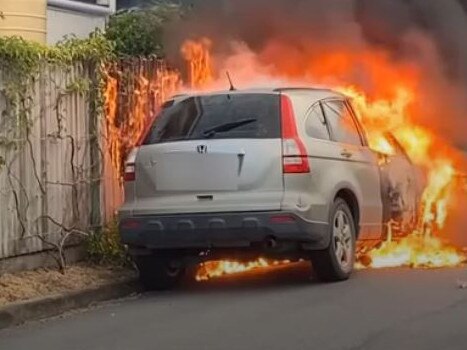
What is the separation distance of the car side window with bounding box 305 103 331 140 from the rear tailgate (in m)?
0.36

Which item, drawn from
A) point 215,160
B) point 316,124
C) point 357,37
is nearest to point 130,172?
point 215,160

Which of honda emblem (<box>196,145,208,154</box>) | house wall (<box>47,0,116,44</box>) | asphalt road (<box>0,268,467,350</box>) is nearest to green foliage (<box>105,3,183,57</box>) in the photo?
house wall (<box>47,0,116,44</box>)

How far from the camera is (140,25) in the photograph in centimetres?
1441

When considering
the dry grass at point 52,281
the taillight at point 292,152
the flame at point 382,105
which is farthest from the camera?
the flame at point 382,105

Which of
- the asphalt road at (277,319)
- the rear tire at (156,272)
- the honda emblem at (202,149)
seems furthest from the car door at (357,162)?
the rear tire at (156,272)

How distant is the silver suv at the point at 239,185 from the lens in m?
9.88

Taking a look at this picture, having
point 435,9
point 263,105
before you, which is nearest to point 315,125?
point 263,105

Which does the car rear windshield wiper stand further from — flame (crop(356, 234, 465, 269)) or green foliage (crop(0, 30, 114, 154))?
flame (crop(356, 234, 465, 269))

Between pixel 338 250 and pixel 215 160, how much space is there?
4.89 ft

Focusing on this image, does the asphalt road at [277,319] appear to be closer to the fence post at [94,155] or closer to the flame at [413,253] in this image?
the flame at [413,253]

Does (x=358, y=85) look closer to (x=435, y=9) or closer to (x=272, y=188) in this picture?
(x=435, y=9)

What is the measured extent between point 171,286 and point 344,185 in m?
1.92

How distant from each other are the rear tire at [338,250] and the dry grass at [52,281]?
75.4 inches

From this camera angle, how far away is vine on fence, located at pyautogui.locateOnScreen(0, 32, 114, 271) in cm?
1028
